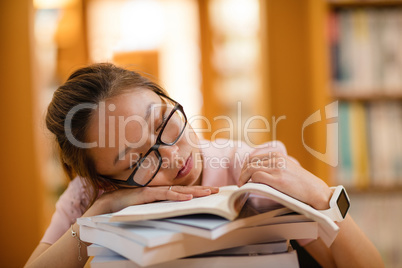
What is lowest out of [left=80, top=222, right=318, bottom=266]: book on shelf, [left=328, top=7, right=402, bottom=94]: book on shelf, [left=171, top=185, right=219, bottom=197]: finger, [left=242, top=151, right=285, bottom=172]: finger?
[left=80, top=222, right=318, bottom=266]: book on shelf

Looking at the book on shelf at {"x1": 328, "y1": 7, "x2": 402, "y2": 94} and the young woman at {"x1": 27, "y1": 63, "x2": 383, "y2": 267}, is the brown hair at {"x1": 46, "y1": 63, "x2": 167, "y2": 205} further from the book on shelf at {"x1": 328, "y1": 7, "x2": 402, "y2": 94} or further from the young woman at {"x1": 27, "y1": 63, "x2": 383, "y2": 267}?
the book on shelf at {"x1": 328, "y1": 7, "x2": 402, "y2": 94}

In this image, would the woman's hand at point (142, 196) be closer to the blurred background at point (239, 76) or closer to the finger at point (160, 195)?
the finger at point (160, 195)

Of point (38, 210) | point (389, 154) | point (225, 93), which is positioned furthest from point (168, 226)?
point (225, 93)

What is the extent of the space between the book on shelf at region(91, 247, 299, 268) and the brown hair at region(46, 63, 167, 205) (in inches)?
13.4

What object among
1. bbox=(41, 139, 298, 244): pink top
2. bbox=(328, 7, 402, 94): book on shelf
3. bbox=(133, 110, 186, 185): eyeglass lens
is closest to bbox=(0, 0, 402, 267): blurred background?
bbox=(328, 7, 402, 94): book on shelf

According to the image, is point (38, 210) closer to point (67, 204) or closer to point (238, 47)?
point (67, 204)

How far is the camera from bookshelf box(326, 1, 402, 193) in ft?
5.84

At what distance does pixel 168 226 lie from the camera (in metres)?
0.51

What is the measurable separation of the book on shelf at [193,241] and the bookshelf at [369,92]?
4.47 ft

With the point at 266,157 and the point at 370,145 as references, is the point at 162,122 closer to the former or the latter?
the point at 266,157

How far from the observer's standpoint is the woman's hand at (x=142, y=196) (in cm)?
67

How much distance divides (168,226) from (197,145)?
446mm

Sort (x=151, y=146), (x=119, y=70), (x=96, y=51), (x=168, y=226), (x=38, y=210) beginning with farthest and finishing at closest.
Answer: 1. (x=96, y=51)
2. (x=38, y=210)
3. (x=119, y=70)
4. (x=151, y=146)
5. (x=168, y=226)

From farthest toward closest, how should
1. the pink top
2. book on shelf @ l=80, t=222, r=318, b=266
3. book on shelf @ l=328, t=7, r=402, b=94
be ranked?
book on shelf @ l=328, t=7, r=402, b=94 < the pink top < book on shelf @ l=80, t=222, r=318, b=266
